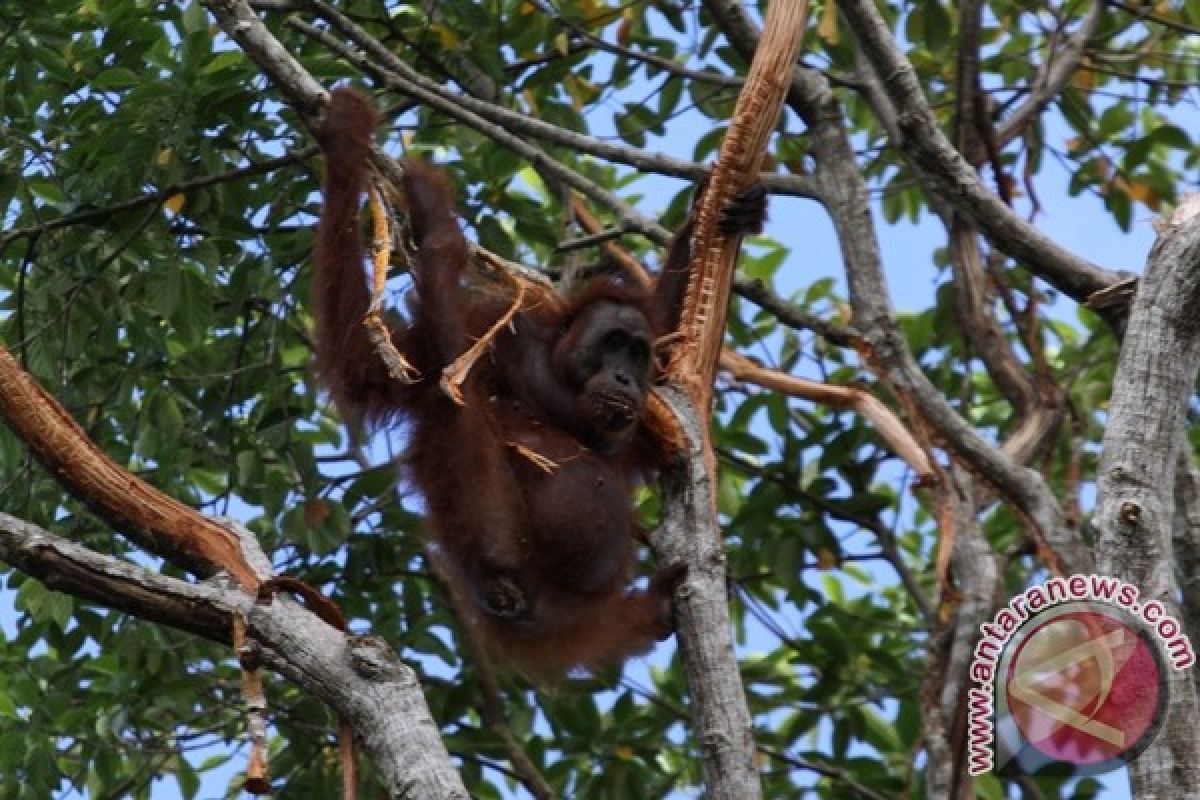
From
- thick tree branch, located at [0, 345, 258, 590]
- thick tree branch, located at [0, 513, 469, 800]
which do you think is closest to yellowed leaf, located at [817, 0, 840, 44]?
thick tree branch, located at [0, 345, 258, 590]

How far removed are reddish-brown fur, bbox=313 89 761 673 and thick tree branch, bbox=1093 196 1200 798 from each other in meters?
1.24

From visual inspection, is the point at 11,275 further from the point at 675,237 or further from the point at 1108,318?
the point at 1108,318

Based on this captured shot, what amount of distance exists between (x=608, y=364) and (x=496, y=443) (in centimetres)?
48

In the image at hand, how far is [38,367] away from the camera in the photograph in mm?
5766

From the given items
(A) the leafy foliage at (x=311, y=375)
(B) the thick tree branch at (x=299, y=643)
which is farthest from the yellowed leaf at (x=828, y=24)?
(B) the thick tree branch at (x=299, y=643)

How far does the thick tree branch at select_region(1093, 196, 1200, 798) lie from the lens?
3.46 metres

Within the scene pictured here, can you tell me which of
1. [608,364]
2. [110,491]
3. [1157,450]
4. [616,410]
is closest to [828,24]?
[608,364]

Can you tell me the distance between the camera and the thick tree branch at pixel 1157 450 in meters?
3.46

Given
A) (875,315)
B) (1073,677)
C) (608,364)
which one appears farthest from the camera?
(875,315)

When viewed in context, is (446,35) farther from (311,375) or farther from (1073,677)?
(1073,677)

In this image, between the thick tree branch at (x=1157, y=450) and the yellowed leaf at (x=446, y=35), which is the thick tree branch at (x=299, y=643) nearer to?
the thick tree branch at (x=1157, y=450)

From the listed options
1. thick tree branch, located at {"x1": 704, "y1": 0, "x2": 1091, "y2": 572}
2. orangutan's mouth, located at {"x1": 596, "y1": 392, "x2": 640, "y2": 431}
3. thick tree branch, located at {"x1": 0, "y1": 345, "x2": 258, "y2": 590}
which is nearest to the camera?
thick tree branch, located at {"x1": 0, "y1": 345, "x2": 258, "y2": 590}

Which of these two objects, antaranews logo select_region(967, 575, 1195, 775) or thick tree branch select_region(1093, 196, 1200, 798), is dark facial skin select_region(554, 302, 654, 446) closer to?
antaranews logo select_region(967, 575, 1195, 775)

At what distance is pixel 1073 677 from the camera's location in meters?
3.74
